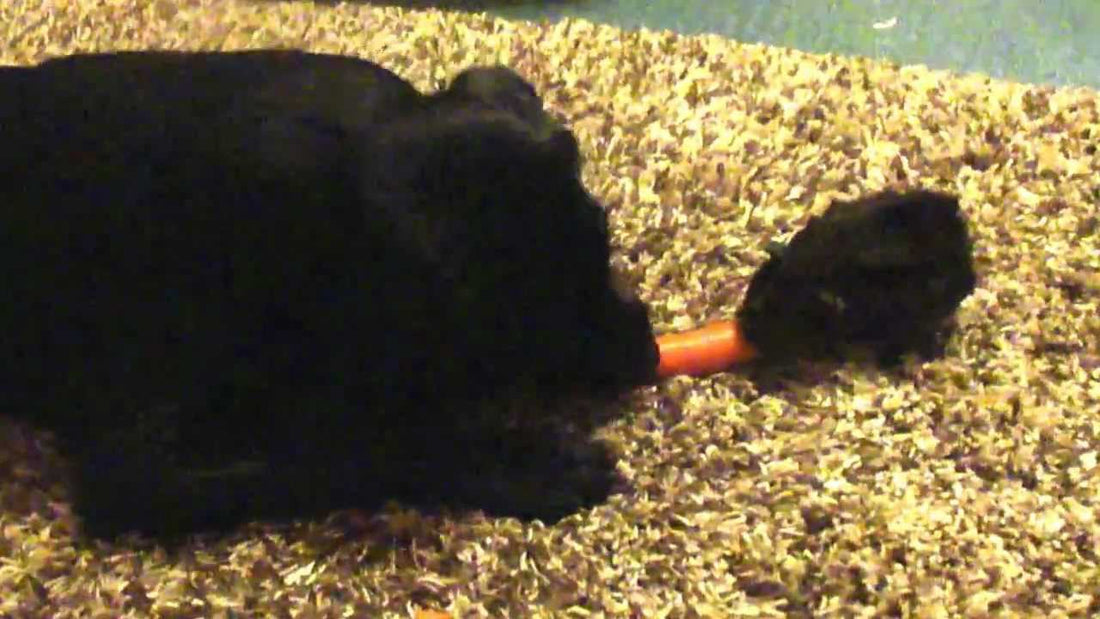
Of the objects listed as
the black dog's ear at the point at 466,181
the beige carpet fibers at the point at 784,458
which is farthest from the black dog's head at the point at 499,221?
the beige carpet fibers at the point at 784,458

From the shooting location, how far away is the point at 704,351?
3.24 ft

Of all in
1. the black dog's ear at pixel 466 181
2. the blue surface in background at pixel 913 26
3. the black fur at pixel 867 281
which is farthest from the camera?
the blue surface in background at pixel 913 26

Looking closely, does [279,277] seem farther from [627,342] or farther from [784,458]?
[784,458]

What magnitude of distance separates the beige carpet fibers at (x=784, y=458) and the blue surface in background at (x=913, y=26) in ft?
0.69

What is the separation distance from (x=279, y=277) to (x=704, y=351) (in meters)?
0.35

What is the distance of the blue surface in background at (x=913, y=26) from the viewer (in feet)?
4.90

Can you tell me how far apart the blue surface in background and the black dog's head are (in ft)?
2.40

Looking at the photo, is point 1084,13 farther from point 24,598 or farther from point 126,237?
point 24,598

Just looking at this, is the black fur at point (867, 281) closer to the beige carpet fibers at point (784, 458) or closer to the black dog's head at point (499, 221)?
the beige carpet fibers at point (784, 458)

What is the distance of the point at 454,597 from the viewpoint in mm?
841

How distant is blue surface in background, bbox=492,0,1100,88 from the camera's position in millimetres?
1494

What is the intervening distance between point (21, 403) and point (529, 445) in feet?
1.29

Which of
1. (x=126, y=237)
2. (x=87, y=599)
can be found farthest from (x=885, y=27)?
(x=87, y=599)

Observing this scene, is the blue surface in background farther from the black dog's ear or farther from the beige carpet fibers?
the black dog's ear
